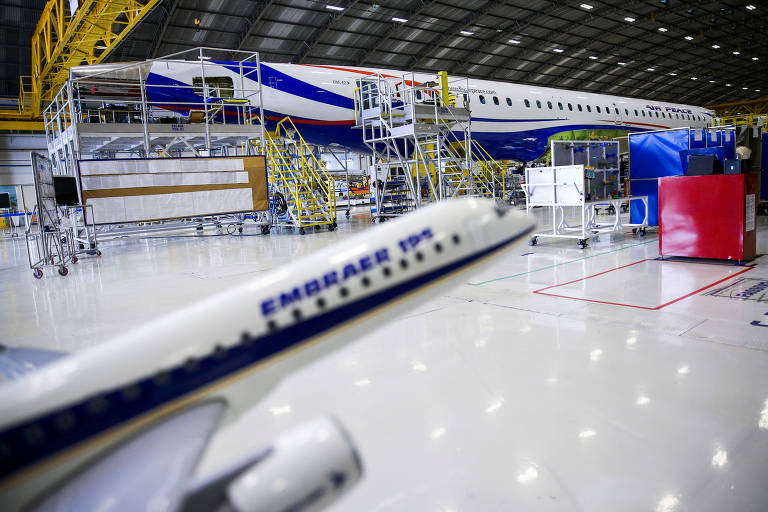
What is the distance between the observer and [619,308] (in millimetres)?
5691

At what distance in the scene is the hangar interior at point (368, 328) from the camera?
1823 millimetres

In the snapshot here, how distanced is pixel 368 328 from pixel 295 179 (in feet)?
46.4

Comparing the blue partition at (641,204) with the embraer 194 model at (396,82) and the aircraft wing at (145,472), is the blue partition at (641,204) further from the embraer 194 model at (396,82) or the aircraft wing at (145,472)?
the aircraft wing at (145,472)

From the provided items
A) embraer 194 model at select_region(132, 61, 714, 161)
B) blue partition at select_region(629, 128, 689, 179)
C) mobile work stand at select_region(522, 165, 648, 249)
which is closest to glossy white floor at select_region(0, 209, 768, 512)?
mobile work stand at select_region(522, 165, 648, 249)

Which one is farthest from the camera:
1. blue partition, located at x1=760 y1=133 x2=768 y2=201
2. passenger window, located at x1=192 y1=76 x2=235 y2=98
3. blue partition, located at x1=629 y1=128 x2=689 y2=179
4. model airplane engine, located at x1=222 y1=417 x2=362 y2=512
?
blue partition, located at x1=760 y1=133 x2=768 y2=201

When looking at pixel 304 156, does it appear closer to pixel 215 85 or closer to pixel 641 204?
pixel 215 85

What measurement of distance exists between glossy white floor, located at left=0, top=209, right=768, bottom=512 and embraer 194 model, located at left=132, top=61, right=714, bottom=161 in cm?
896

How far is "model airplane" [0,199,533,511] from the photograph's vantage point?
5.39 ft

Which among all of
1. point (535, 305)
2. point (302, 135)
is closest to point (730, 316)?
point (535, 305)

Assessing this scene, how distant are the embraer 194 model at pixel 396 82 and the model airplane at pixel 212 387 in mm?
13410

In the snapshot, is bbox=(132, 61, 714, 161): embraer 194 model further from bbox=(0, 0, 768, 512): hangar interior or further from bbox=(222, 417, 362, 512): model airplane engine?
bbox=(222, 417, 362, 512): model airplane engine

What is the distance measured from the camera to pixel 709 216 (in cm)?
788

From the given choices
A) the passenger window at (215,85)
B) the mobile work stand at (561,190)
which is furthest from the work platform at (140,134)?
the mobile work stand at (561,190)

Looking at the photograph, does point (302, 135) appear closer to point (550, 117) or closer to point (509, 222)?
point (550, 117)
